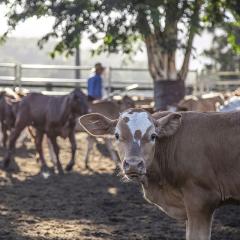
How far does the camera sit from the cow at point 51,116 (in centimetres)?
1359

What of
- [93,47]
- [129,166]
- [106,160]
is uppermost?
[93,47]

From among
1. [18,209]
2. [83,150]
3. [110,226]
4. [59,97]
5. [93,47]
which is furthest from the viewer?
[83,150]

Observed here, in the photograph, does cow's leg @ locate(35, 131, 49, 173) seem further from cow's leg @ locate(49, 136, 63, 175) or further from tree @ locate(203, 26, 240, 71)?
A: tree @ locate(203, 26, 240, 71)

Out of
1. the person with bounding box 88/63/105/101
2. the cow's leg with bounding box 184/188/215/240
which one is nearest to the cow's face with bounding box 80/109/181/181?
the cow's leg with bounding box 184/188/215/240

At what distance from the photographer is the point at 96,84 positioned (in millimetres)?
16516

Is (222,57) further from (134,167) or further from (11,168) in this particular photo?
(134,167)

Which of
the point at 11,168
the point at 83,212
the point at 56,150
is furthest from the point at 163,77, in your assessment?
the point at 83,212

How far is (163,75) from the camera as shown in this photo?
50.5ft

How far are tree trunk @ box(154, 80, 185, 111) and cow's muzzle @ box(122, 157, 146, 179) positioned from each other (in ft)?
31.2

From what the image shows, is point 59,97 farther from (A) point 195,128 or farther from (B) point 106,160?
(A) point 195,128

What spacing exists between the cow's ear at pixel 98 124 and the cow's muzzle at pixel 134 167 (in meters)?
0.76

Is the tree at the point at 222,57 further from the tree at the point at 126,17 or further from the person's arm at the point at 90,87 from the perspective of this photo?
the tree at the point at 126,17

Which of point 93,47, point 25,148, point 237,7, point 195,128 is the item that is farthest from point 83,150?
point 195,128

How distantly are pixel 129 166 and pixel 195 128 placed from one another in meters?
0.95
